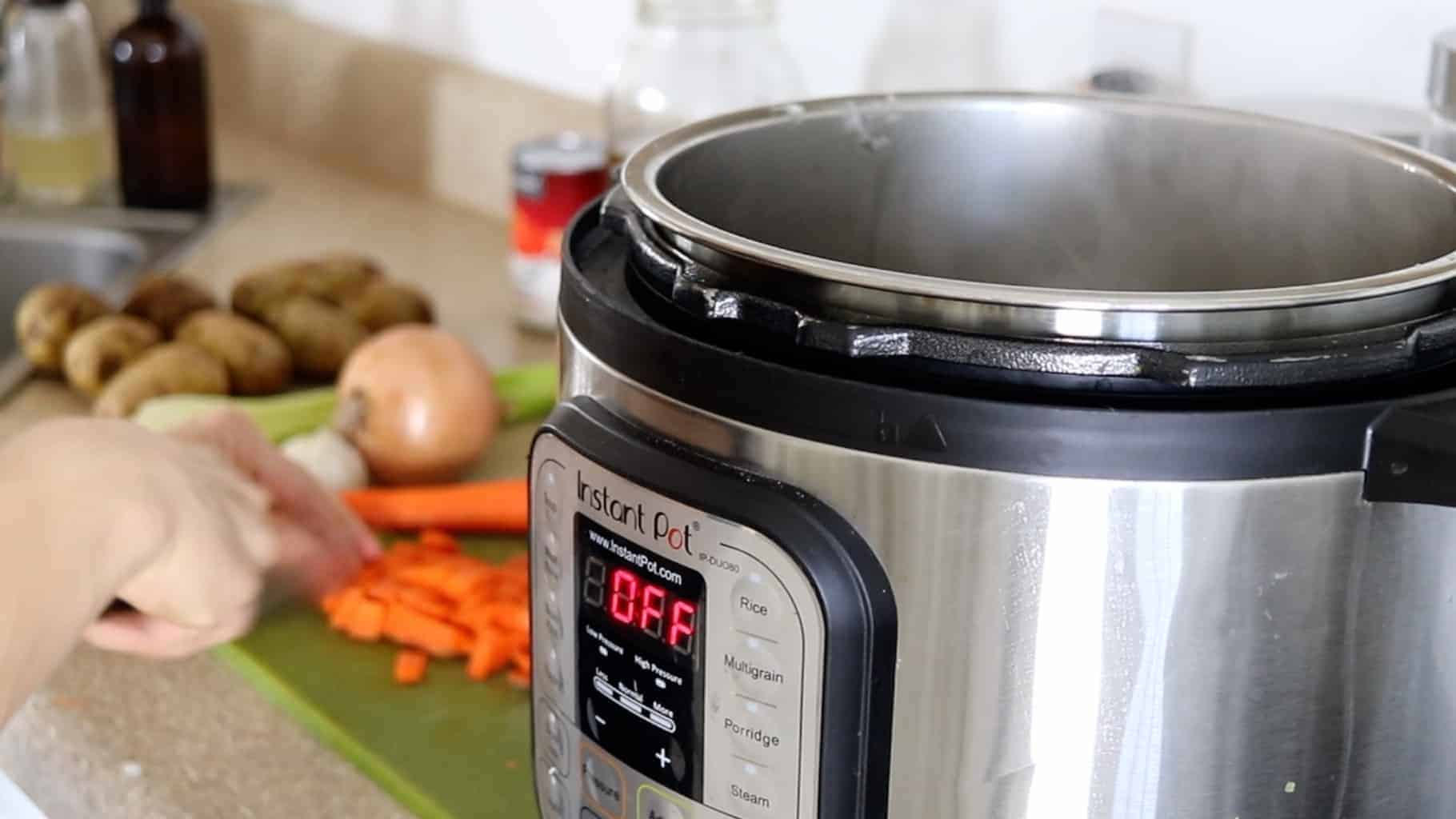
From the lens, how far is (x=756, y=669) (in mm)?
509

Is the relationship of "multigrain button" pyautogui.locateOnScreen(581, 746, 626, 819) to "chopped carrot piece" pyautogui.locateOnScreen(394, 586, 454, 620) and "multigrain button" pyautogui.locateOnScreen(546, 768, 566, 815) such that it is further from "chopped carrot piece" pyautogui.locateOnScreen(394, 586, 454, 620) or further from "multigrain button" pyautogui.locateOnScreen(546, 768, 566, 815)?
"chopped carrot piece" pyautogui.locateOnScreen(394, 586, 454, 620)

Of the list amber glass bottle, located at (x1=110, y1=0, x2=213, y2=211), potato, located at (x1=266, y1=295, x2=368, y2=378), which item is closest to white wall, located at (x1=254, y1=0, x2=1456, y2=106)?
amber glass bottle, located at (x1=110, y1=0, x2=213, y2=211)

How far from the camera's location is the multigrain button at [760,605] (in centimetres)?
50

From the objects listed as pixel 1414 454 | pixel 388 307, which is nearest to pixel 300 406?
pixel 388 307

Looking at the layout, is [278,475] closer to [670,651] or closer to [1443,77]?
[670,651]

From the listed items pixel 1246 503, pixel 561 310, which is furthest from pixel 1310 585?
pixel 561 310

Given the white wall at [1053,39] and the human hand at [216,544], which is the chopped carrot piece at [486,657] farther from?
the white wall at [1053,39]

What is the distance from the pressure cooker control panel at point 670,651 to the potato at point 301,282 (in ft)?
2.37

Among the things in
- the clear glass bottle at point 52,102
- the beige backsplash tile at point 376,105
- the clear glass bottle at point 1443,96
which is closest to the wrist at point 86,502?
the clear glass bottle at point 1443,96

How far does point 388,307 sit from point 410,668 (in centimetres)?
44

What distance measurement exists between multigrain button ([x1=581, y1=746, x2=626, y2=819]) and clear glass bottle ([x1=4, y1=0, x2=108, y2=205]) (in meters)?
1.27

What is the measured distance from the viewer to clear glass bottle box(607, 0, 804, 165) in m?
1.31

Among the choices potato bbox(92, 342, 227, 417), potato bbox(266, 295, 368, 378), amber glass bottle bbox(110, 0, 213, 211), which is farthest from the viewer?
amber glass bottle bbox(110, 0, 213, 211)

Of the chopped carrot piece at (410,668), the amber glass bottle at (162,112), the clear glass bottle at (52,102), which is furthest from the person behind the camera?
the clear glass bottle at (52,102)
